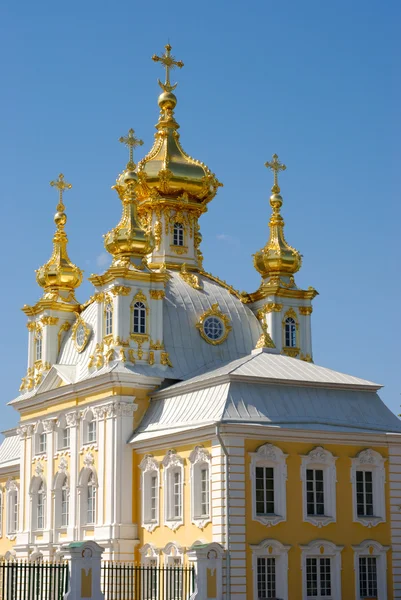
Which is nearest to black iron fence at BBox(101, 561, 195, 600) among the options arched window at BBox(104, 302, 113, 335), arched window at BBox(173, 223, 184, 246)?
arched window at BBox(104, 302, 113, 335)

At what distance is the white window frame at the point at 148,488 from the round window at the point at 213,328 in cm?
701

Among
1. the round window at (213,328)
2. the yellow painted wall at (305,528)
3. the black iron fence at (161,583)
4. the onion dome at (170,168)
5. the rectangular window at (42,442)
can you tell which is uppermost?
the onion dome at (170,168)

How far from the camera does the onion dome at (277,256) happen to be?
161 ft

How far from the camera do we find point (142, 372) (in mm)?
43250

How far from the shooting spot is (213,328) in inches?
1831

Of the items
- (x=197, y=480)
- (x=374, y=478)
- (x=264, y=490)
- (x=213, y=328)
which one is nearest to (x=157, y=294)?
(x=213, y=328)

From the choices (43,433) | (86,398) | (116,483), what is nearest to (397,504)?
(116,483)

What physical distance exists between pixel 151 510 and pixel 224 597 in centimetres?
702

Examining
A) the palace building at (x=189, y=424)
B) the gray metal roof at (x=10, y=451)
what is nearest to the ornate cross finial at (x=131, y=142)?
the palace building at (x=189, y=424)

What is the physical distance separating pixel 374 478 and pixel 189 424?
6244 mm

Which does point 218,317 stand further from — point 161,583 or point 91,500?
point 161,583

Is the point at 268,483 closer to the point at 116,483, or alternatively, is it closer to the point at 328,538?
the point at 328,538

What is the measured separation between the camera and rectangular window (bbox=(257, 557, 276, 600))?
35625 mm

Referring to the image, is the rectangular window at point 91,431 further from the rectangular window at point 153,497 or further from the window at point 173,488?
the window at point 173,488
